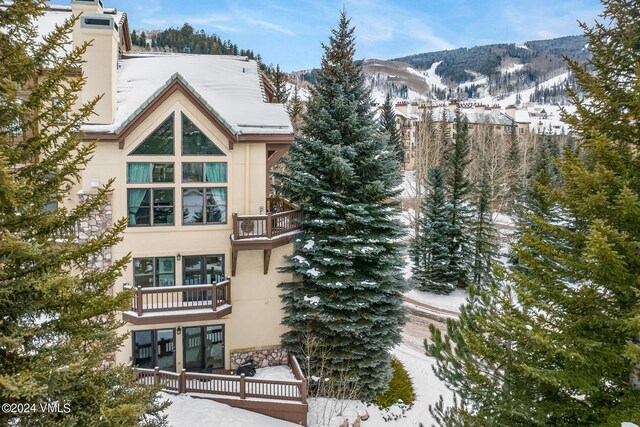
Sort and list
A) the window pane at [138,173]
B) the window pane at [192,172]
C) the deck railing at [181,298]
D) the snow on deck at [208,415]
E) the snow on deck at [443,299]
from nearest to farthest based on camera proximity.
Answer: the snow on deck at [208,415]
the deck railing at [181,298]
the window pane at [138,173]
the window pane at [192,172]
the snow on deck at [443,299]

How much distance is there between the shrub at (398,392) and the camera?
1644cm

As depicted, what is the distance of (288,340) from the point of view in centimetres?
1623

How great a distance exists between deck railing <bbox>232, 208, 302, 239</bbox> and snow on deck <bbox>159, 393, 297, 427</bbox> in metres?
5.66

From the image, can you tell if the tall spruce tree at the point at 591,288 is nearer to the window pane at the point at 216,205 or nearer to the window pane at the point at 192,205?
the window pane at the point at 216,205

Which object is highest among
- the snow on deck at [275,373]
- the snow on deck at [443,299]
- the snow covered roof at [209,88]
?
the snow covered roof at [209,88]

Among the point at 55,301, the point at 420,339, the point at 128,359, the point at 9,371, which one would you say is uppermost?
the point at 55,301

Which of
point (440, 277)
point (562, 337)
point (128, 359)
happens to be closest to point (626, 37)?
point (562, 337)

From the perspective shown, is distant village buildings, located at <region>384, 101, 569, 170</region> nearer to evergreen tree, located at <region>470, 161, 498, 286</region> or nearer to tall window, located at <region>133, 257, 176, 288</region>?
evergreen tree, located at <region>470, 161, 498, 286</region>

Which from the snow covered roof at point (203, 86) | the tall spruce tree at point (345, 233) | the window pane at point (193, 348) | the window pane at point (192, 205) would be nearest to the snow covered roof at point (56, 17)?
the snow covered roof at point (203, 86)

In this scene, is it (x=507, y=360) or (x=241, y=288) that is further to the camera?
(x=241, y=288)

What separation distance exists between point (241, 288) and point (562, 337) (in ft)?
39.1

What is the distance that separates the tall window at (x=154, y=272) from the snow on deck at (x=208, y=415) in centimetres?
397

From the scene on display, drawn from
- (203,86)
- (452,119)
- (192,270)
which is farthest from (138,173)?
(452,119)

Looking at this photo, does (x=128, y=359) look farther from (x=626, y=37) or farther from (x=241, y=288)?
(x=626, y=37)
